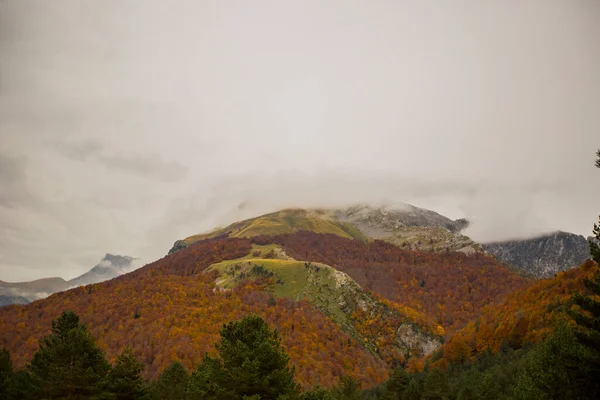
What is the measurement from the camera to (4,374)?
35.8 m

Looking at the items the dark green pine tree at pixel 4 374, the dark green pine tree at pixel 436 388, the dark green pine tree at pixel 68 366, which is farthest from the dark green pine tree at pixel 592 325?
the dark green pine tree at pixel 436 388

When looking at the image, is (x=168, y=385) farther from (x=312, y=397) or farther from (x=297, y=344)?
(x=297, y=344)

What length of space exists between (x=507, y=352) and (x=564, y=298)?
24.9m

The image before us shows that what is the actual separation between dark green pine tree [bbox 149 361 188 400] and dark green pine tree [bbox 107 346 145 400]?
13.9 metres

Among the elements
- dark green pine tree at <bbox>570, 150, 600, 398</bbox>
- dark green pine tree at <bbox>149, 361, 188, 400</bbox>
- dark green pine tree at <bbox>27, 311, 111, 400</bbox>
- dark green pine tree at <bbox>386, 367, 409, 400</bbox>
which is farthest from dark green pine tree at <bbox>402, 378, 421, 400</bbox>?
dark green pine tree at <bbox>27, 311, 111, 400</bbox>

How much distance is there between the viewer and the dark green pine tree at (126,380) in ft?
128

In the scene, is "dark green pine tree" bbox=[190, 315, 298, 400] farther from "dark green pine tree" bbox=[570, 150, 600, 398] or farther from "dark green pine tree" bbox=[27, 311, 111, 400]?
"dark green pine tree" bbox=[570, 150, 600, 398]

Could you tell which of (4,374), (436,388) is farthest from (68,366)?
(436,388)

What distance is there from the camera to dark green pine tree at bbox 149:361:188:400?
54.9 m

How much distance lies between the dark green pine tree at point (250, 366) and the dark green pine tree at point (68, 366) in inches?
488

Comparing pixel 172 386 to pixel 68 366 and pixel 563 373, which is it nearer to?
pixel 68 366

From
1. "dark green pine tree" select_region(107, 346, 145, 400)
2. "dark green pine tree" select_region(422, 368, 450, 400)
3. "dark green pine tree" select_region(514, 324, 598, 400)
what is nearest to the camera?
"dark green pine tree" select_region(514, 324, 598, 400)

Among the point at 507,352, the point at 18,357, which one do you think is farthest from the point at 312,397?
the point at 18,357

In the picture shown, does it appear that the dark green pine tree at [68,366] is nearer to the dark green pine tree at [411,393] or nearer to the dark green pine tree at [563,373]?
the dark green pine tree at [563,373]
